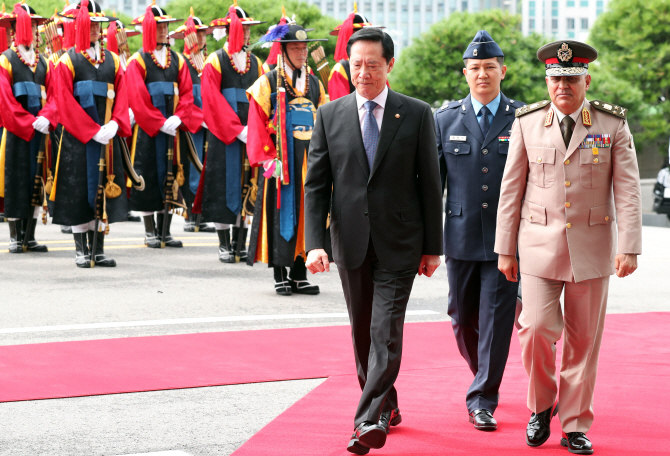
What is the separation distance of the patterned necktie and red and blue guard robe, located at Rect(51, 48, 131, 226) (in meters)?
5.55

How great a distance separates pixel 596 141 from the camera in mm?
3797

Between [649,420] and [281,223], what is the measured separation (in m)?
3.89

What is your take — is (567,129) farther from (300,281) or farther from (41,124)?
(41,124)

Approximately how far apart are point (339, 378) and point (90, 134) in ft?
15.9

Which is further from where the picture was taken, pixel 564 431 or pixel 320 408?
pixel 320 408

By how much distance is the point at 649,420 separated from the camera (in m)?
4.20

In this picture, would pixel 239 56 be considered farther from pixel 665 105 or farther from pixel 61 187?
pixel 665 105

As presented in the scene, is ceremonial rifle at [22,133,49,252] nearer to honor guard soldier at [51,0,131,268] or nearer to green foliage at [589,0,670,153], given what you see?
honor guard soldier at [51,0,131,268]

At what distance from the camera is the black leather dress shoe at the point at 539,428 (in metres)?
3.83

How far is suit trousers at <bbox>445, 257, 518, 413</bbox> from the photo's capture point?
421cm

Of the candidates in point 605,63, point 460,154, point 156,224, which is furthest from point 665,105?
point 460,154

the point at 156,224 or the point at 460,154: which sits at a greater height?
the point at 460,154

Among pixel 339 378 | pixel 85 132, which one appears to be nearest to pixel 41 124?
pixel 85 132

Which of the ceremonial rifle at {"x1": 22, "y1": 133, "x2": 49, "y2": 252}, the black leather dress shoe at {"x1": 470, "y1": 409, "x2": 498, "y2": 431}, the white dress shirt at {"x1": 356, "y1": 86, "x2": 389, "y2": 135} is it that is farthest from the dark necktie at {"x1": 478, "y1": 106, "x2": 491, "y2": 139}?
the ceremonial rifle at {"x1": 22, "y1": 133, "x2": 49, "y2": 252}
